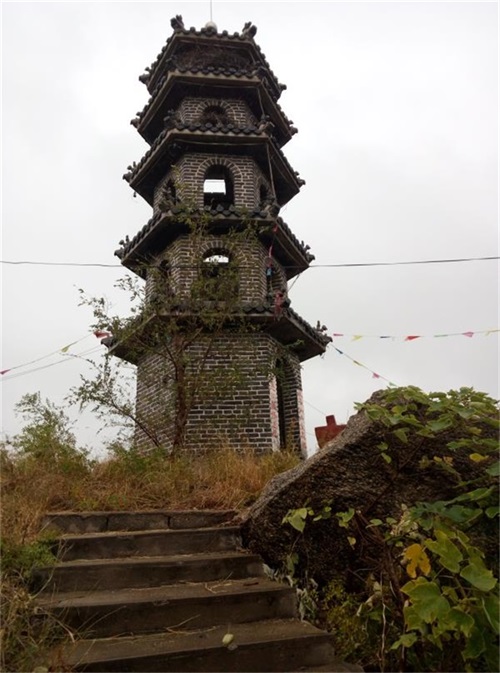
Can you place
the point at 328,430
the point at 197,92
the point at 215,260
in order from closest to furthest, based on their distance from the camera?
the point at 328,430 → the point at 215,260 → the point at 197,92

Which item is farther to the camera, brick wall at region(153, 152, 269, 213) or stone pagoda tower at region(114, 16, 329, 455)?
brick wall at region(153, 152, 269, 213)

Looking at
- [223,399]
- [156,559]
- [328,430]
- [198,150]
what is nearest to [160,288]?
[223,399]

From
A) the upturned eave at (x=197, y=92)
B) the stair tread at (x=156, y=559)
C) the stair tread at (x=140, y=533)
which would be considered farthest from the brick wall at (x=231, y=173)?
the stair tread at (x=156, y=559)

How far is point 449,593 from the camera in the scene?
2.29m

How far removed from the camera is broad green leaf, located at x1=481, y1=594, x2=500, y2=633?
212 centimetres

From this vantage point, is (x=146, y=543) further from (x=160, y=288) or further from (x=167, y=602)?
(x=160, y=288)

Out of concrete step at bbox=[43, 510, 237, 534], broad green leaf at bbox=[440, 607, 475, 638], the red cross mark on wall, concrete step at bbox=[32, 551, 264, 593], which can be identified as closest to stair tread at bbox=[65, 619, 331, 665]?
concrete step at bbox=[32, 551, 264, 593]

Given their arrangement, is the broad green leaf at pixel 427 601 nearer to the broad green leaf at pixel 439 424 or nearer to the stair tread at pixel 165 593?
the broad green leaf at pixel 439 424

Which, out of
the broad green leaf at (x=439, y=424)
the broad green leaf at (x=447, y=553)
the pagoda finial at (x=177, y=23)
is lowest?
the broad green leaf at (x=447, y=553)

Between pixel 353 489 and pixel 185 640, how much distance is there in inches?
61.7

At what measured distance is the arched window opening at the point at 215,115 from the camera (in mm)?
12504

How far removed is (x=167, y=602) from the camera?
3.06 m

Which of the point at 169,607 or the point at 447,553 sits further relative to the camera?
the point at 169,607

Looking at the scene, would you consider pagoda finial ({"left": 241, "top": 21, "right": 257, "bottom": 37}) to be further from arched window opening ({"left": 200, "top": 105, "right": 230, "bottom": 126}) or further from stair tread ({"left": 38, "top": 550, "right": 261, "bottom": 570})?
stair tread ({"left": 38, "top": 550, "right": 261, "bottom": 570})
